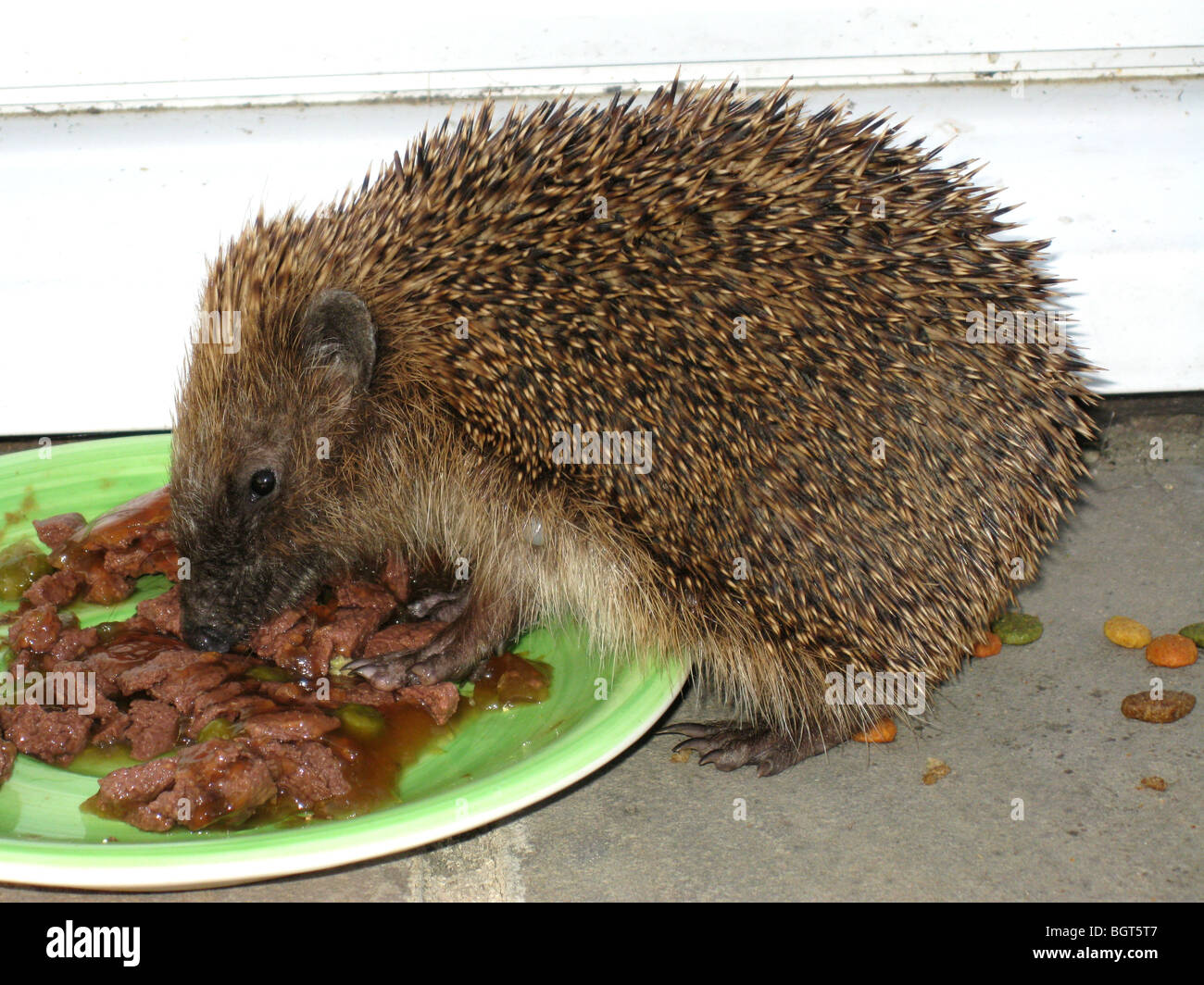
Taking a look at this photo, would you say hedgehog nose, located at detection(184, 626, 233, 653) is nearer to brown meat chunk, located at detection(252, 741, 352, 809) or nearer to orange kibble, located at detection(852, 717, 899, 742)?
brown meat chunk, located at detection(252, 741, 352, 809)

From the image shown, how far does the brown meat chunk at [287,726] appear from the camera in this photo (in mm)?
3840

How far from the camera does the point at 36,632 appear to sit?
4348 mm

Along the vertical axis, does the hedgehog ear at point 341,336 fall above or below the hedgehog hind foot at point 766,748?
above

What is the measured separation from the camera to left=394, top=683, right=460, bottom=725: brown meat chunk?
4.20m

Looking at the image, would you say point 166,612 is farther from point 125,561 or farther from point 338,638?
point 338,638

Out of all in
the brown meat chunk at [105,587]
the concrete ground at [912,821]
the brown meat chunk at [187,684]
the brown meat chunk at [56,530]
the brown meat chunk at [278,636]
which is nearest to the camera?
the concrete ground at [912,821]

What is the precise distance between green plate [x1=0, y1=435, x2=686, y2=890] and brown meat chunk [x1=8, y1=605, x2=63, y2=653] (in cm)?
32

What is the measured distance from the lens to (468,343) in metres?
4.07

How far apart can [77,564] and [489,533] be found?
168 cm

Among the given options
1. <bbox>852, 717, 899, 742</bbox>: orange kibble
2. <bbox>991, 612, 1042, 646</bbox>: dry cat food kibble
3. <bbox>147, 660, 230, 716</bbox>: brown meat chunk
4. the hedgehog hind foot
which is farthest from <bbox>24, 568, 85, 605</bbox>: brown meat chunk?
<bbox>991, 612, 1042, 646</bbox>: dry cat food kibble

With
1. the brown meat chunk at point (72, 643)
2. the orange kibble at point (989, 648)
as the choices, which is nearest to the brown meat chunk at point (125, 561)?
the brown meat chunk at point (72, 643)

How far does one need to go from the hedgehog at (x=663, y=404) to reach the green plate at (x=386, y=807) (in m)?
0.28

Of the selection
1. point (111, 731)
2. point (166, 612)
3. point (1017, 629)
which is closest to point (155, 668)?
point (111, 731)

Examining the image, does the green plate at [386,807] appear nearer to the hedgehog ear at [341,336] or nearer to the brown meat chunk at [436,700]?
the brown meat chunk at [436,700]
